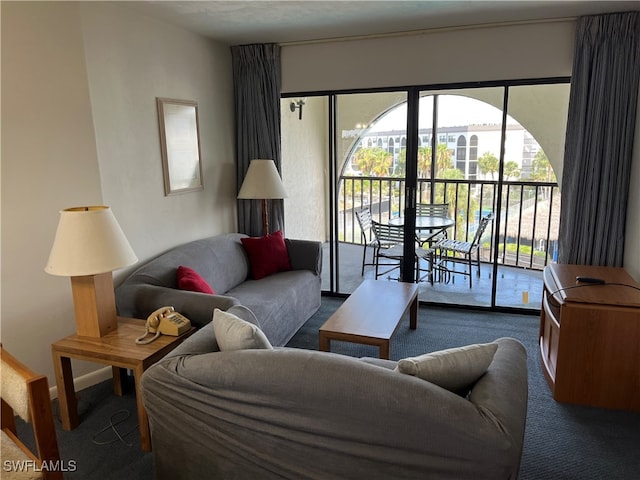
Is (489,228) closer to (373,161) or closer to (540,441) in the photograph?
(373,161)

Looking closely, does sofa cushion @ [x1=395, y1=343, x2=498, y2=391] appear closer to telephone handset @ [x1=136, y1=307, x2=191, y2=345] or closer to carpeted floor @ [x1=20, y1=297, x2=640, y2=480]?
carpeted floor @ [x1=20, y1=297, x2=640, y2=480]

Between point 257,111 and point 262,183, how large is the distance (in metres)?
0.77

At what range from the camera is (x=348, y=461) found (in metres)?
1.48

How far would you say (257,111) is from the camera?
14.0 feet

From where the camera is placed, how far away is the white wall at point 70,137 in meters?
2.40

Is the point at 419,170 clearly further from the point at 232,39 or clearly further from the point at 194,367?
the point at 194,367

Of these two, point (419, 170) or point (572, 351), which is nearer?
point (572, 351)

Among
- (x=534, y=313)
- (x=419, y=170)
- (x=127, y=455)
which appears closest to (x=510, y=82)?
(x=419, y=170)

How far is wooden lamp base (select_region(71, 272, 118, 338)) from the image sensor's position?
2.32 metres

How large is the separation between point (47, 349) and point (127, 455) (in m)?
0.90

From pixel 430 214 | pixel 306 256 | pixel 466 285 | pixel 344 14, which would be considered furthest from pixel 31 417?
pixel 466 285

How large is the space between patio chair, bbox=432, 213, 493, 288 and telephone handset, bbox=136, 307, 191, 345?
9.20ft

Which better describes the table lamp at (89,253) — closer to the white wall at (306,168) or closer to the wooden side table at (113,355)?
the wooden side table at (113,355)

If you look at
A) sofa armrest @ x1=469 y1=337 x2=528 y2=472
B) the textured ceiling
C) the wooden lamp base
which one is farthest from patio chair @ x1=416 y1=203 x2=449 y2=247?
the wooden lamp base
